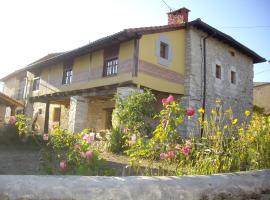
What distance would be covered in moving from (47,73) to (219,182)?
50.3 feet

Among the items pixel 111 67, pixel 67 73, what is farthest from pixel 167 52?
pixel 67 73

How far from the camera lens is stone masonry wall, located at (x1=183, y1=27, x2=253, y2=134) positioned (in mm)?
12211

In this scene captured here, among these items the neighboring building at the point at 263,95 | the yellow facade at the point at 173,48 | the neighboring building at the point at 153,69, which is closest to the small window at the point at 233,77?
the neighboring building at the point at 153,69

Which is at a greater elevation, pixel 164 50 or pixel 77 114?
pixel 164 50

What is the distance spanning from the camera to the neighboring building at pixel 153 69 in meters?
10.7

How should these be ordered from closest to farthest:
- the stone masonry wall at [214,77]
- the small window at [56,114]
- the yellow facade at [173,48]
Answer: the yellow facade at [173,48] < the stone masonry wall at [214,77] < the small window at [56,114]

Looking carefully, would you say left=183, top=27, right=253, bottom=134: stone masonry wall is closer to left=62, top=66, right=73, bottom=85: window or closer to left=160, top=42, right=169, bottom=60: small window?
left=160, top=42, right=169, bottom=60: small window

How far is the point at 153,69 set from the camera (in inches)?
433

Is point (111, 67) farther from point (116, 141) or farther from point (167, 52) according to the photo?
point (116, 141)

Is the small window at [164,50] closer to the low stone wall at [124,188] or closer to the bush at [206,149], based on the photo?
the bush at [206,149]

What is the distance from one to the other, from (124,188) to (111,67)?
10342mm

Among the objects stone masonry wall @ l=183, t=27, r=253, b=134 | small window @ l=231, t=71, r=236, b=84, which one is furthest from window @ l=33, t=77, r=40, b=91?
small window @ l=231, t=71, r=236, b=84

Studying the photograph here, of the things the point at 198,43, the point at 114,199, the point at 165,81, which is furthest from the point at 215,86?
the point at 114,199

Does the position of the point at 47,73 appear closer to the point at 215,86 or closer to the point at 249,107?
the point at 215,86
